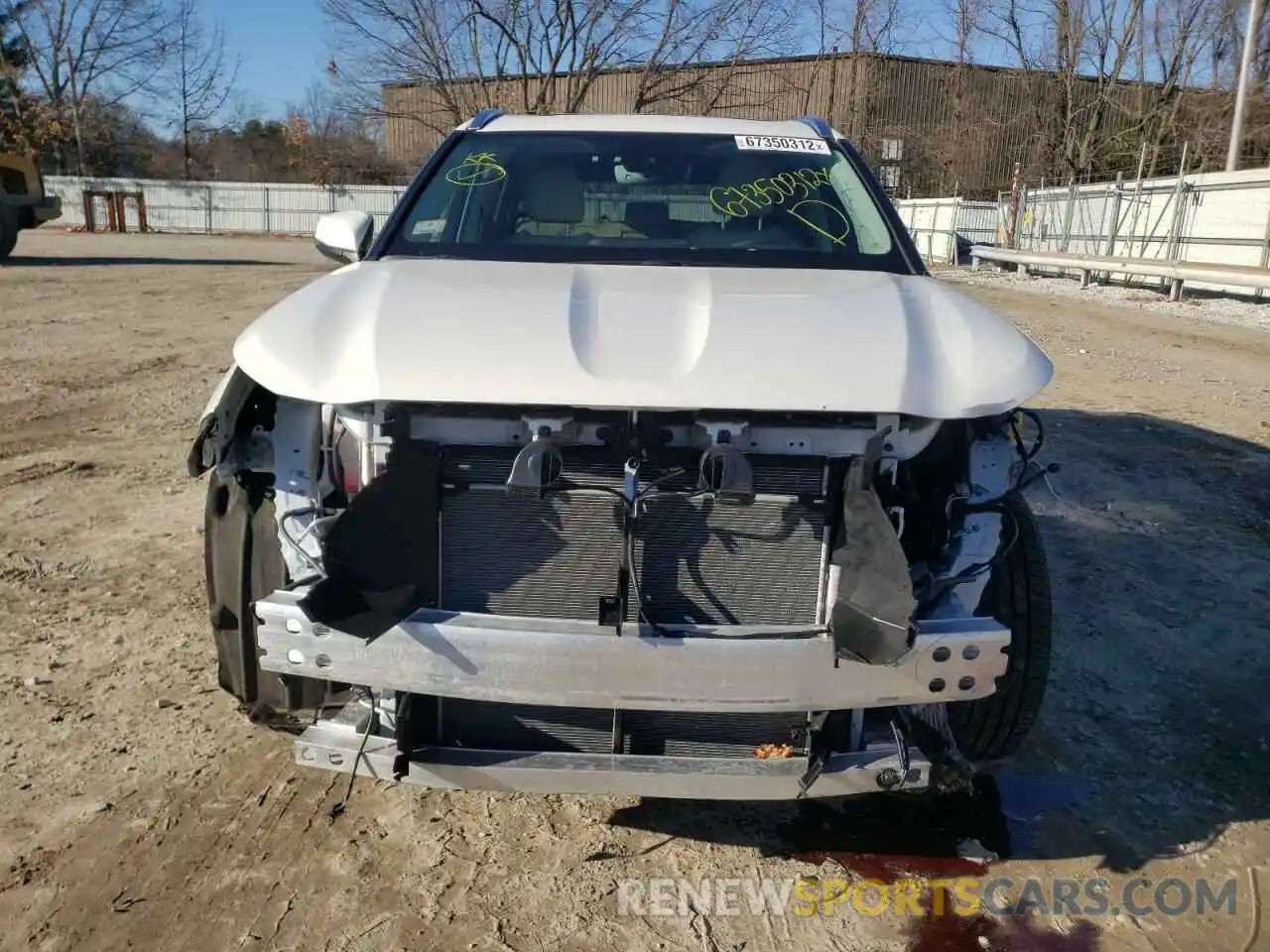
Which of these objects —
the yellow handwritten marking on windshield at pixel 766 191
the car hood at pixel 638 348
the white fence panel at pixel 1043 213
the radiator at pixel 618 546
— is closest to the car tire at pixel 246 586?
the car hood at pixel 638 348

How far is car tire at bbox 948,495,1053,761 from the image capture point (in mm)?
2686

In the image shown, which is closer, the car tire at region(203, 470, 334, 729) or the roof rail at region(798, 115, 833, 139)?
the car tire at region(203, 470, 334, 729)

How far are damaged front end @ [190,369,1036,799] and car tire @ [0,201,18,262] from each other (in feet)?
65.4

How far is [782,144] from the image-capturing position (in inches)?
150

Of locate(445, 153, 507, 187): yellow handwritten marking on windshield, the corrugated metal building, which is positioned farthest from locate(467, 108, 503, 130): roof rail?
the corrugated metal building

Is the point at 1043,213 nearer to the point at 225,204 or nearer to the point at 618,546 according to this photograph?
the point at 618,546

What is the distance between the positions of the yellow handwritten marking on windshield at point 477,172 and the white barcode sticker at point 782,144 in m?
0.92

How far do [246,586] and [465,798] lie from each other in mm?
889

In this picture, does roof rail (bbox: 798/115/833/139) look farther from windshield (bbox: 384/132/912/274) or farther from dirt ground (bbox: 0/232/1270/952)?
dirt ground (bbox: 0/232/1270/952)

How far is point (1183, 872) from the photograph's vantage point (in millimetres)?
2660

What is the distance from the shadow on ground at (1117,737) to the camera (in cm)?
278

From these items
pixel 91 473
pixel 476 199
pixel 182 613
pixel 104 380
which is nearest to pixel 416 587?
pixel 476 199

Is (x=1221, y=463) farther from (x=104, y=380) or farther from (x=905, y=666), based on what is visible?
(x=104, y=380)

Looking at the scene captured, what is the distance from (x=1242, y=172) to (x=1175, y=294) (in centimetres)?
310
